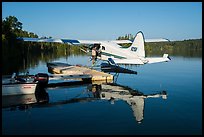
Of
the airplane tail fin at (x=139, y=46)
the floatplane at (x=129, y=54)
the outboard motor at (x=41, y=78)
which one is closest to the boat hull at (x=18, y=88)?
the outboard motor at (x=41, y=78)

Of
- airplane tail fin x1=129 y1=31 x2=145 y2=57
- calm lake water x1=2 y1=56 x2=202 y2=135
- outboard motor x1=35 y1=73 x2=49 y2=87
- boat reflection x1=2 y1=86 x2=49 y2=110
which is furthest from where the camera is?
airplane tail fin x1=129 y1=31 x2=145 y2=57

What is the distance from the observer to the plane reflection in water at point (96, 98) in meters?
8.99

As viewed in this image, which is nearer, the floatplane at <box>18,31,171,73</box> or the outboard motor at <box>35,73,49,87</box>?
the outboard motor at <box>35,73,49,87</box>

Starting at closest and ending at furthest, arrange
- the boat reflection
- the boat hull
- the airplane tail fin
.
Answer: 1. the boat reflection
2. the boat hull
3. the airplane tail fin

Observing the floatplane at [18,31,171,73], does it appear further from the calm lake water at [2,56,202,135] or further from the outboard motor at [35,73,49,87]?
the outboard motor at [35,73,49,87]

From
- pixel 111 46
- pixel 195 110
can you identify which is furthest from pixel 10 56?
pixel 195 110

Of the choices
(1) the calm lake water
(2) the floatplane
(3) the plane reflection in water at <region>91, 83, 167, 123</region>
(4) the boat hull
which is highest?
(2) the floatplane

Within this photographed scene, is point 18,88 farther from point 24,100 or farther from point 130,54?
point 130,54

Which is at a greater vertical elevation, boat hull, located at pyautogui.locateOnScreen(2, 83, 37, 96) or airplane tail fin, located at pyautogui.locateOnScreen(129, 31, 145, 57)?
airplane tail fin, located at pyautogui.locateOnScreen(129, 31, 145, 57)

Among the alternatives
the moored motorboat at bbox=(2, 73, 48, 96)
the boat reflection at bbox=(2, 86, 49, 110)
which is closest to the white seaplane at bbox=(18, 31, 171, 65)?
the boat reflection at bbox=(2, 86, 49, 110)

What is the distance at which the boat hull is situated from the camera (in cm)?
1035

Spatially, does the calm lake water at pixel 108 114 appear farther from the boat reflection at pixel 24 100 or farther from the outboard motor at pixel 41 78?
the outboard motor at pixel 41 78

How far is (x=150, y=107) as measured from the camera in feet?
29.2

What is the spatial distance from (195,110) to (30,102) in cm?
549
